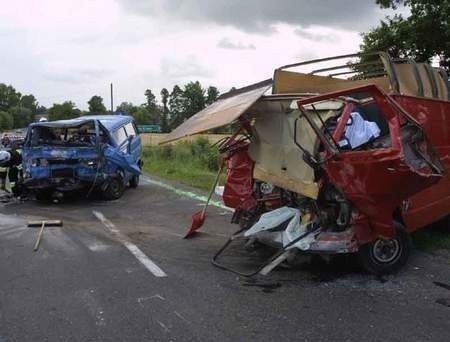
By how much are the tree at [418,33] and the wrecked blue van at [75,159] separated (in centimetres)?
1024

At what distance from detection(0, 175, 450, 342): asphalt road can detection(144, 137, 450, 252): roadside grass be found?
78cm

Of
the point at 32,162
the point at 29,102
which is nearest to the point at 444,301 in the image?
the point at 32,162

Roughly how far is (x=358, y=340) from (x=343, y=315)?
0.61 meters

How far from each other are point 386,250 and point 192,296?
2.24 meters

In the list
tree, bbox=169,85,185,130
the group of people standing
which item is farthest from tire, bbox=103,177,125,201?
tree, bbox=169,85,185,130

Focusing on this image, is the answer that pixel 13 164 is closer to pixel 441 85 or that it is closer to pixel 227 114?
pixel 227 114

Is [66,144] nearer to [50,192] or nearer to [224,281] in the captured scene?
[50,192]

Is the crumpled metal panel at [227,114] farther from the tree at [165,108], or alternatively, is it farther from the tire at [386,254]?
the tree at [165,108]

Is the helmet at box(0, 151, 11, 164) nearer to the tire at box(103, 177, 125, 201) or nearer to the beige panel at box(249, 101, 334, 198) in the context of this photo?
the tire at box(103, 177, 125, 201)

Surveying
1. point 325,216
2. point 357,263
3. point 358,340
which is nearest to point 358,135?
point 325,216

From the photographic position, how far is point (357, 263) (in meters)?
6.51

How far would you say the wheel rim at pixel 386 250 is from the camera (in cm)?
648

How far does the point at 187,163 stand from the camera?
2739 centimetres

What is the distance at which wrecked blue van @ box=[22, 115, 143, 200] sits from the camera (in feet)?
44.1
